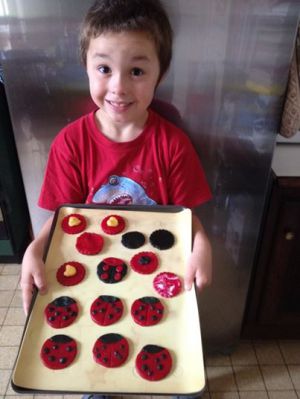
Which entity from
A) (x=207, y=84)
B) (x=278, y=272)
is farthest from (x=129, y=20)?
(x=278, y=272)

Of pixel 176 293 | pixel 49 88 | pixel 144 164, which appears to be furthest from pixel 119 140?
pixel 176 293

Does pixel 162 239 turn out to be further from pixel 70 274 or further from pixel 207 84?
pixel 207 84

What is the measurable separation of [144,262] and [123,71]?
0.30m

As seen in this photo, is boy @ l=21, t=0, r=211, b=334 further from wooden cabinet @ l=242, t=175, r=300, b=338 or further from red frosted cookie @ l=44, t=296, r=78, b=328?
wooden cabinet @ l=242, t=175, r=300, b=338

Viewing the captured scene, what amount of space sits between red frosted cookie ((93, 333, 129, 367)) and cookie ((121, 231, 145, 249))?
0.15 m

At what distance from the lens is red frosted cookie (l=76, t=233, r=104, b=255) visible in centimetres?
58

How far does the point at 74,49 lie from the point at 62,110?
121 millimetres

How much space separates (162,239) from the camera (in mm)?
598

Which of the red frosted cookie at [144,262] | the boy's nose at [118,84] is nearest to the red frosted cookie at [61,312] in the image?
the red frosted cookie at [144,262]

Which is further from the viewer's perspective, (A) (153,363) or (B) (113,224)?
(B) (113,224)

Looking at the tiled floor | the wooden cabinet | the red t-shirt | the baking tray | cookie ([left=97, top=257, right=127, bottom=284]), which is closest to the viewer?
the baking tray

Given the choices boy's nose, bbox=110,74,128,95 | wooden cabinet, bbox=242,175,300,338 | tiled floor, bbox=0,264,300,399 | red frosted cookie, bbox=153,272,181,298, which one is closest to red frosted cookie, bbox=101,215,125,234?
red frosted cookie, bbox=153,272,181,298

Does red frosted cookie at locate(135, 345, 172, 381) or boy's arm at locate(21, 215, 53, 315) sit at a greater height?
boy's arm at locate(21, 215, 53, 315)

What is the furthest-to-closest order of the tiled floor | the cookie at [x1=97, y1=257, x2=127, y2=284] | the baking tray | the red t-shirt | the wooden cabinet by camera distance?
the tiled floor → the wooden cabinet → the red t-shirt → the cookie at [x1=97, y1=257, x2=127, y2=284] → the baking tray
